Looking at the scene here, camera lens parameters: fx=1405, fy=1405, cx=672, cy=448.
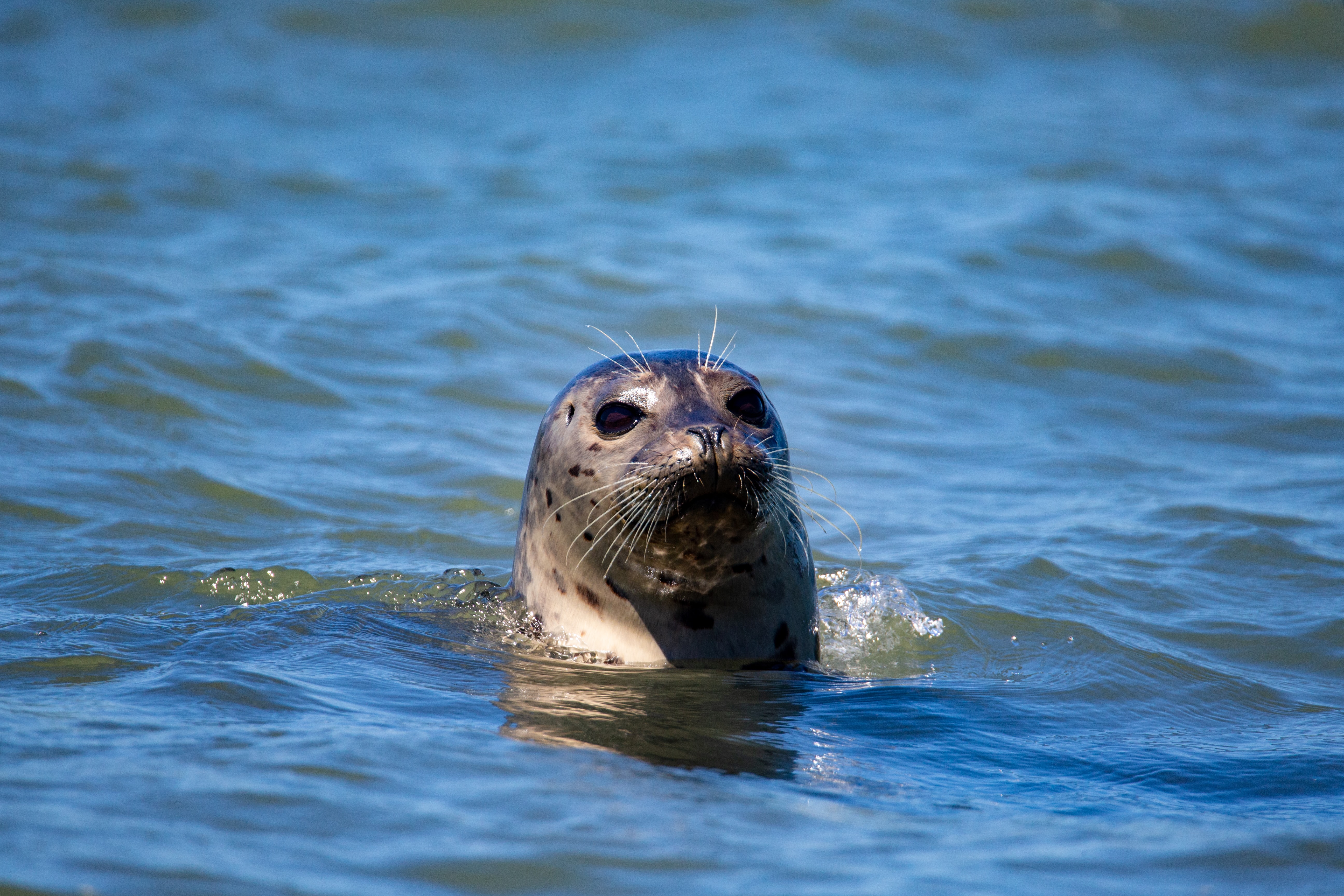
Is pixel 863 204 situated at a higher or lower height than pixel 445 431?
higher

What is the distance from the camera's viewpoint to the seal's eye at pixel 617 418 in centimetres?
453

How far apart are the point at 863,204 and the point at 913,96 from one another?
4.13m

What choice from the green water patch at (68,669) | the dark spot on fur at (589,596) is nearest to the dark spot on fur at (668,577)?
the dark spot on fur at (589,596)

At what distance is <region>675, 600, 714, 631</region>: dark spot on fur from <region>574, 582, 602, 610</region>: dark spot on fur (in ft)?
0.90

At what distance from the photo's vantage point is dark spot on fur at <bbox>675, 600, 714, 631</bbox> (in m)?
4.53

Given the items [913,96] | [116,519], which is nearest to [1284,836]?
[116,519]

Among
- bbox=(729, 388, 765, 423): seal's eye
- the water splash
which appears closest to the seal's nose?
bbox=(729, 388, 765, 423): seal's eye

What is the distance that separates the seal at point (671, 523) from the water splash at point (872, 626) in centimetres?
47

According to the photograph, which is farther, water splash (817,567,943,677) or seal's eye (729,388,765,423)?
water splash (817,567,943,677)

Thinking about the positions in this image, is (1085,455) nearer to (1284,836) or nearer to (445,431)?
(445,431)

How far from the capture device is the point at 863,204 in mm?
13750

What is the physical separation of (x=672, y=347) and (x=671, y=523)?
225 inches

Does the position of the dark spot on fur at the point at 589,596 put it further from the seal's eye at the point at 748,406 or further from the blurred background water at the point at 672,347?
the seal's eye at the point at 748,406

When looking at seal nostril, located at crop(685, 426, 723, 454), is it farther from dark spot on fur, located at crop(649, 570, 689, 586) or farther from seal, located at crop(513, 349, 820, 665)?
dark spot on fur, located at crop(649, 570, 689, 586)
